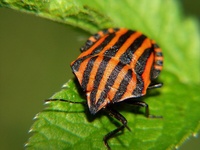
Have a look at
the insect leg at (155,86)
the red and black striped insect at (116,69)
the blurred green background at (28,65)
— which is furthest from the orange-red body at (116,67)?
the blurred green background at (28,65)

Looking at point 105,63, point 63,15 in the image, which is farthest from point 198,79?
point 63,15

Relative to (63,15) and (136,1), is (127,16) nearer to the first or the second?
(136,1)

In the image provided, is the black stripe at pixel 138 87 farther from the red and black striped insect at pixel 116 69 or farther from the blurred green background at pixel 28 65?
the blurred green background at pixel 28 65

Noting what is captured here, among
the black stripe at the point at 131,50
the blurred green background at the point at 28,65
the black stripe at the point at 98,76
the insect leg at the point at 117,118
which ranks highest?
the blurred green background at the point at 28,65

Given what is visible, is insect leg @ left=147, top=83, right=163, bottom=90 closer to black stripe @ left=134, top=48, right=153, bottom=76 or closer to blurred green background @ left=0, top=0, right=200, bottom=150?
black stripe @ left=134, top=48, right=153, bottom=76

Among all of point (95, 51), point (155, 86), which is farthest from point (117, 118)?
point (95, 51)

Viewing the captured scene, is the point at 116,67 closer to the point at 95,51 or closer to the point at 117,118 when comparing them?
the point at 95,51
